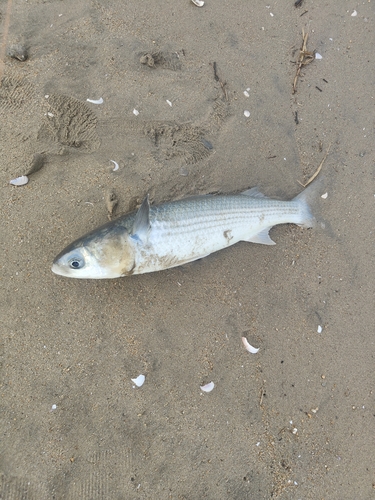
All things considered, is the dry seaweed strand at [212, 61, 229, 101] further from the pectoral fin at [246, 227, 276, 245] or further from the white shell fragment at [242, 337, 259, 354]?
the white shell fragment at [242, 337, 259, 354]

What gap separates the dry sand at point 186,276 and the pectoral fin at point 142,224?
28.4 inches

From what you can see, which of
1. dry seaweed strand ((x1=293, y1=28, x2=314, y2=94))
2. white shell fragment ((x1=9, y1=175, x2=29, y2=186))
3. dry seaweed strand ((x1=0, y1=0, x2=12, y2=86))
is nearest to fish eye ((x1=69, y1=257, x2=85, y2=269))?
white shell fragment ((x1=9, y1=175, x2=29, y2=186))

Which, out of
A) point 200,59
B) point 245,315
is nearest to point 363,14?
point 200,59

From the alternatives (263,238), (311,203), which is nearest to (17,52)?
(263,238)

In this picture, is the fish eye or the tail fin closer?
the fish eye

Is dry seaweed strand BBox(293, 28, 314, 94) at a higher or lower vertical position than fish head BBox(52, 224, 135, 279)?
higher

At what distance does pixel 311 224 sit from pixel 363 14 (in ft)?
11.0

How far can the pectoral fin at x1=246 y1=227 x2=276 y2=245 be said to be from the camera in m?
3.90

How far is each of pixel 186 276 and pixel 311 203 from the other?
1908 mm

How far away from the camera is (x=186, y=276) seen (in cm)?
387

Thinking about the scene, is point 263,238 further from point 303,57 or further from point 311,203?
point 303,57

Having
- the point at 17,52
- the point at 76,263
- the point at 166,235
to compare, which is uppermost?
the point at 17,52

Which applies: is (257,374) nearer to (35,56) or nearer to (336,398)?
(336,398)

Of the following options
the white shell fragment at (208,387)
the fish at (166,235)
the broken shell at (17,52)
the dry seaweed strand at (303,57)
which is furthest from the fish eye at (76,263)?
the dry seaweed strand at (303,57)
